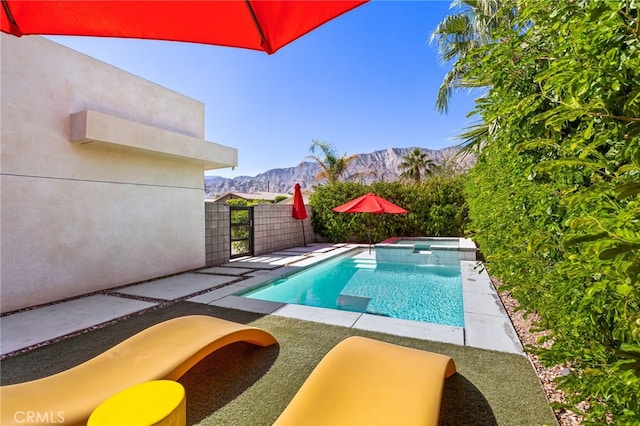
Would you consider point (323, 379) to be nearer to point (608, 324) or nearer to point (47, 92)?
point (608, 324)

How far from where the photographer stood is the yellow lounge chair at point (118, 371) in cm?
216

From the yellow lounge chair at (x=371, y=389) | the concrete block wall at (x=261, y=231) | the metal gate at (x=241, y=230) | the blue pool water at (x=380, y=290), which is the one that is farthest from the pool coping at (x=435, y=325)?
the metal gate at (x=241, y=230)

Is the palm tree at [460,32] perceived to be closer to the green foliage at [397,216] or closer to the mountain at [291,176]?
the green foliage at [397,216]

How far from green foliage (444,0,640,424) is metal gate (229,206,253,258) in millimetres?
10200

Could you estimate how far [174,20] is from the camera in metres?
2.24

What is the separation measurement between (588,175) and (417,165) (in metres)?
31.7

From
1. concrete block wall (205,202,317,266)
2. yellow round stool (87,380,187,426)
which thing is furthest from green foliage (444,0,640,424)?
concrete block wall (205,202,317,266)

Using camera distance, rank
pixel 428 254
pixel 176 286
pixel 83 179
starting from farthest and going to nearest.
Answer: pixel 428 254
pixel 176 286
pixel 83 179

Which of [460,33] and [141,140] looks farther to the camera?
[460,33]

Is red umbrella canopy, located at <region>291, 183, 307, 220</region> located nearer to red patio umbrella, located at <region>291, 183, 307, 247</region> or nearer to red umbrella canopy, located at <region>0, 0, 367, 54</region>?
red patio umbrella, located at <region>291, 183, 307, 247</region>

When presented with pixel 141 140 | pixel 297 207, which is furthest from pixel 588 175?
pixel 297 207

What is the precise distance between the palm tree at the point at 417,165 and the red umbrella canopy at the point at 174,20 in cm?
3052

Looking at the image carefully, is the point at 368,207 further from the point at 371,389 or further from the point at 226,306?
the point at 371,389

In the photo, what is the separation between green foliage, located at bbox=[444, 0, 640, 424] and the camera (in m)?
0.90
